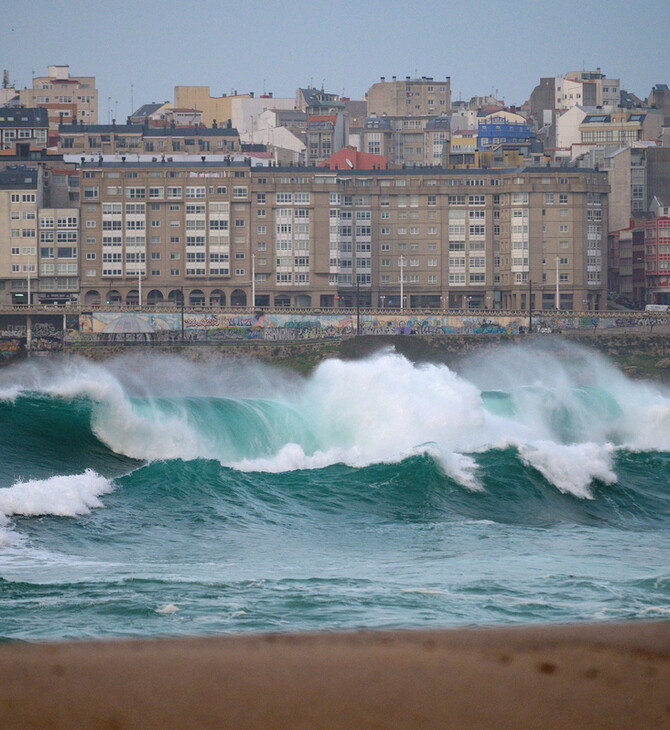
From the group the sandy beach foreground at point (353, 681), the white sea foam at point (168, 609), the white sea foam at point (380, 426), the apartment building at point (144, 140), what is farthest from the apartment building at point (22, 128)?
the sandy beach foreground at point (353, 681)

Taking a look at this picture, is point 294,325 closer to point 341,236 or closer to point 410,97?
point 341,236

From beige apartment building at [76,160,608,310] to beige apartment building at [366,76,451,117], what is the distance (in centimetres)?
5562

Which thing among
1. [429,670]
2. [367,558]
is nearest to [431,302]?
[367,558]

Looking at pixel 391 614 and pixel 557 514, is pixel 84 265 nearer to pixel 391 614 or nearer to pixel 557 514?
pixel 557 514

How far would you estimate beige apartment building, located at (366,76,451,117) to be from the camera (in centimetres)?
16212

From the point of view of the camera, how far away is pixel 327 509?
922 inches

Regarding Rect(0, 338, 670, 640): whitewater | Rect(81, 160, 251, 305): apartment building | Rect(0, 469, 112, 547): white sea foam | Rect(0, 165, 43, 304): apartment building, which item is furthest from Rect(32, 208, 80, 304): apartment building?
Rect(0, 469, 112, 547): white sea foam

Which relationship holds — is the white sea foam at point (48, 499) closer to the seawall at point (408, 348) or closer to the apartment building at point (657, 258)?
the seawall at point (408, 348)

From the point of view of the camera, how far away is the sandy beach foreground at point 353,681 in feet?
6.51

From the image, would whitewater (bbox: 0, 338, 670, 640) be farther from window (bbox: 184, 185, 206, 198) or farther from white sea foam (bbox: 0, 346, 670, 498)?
window (bbox: 184, 185, 206, 198)

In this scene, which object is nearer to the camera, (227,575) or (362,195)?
(227,575)

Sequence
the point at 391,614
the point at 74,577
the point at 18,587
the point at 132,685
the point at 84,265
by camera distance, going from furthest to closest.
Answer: the point at 84,265 → the point at 74,577 → the point at 18,587 → the point at 391,614 → the point at 132,685

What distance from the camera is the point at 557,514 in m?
23.9

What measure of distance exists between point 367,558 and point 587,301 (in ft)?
296
